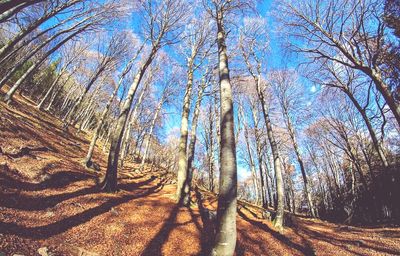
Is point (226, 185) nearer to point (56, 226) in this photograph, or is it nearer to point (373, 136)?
point (56, 226)

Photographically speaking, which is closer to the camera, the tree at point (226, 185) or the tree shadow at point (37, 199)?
the tree at point (226, 185)

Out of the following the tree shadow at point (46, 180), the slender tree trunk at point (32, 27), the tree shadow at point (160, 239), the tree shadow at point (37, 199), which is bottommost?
the tree shadow at point (160, 239)

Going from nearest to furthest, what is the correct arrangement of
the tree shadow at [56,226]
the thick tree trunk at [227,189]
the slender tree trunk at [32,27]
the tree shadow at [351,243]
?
the thick tree trunk at [227,189]
the tree shadow at [56,226]
the tree shadow at [351,243]
the slender tree trunk at [32,27]

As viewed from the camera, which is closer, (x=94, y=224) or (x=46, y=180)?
(x=94, y=224)

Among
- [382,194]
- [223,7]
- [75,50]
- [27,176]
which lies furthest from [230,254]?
[75,50]

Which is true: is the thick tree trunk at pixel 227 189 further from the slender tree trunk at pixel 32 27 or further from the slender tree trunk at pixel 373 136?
the slender tree trunk at pixel 32 27

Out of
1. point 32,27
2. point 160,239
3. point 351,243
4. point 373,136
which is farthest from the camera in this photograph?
point 373,136

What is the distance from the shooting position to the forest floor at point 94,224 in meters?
3.87

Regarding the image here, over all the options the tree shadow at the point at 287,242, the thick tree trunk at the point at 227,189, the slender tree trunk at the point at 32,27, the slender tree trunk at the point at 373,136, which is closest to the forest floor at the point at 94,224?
the tree shadow at the point at 287,242

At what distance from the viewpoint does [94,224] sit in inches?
195

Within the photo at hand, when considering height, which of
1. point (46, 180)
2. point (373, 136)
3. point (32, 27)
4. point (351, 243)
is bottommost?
point (351, 243)

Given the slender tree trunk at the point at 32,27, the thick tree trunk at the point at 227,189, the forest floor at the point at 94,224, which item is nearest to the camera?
the thick tree trunk at the point at 227,189

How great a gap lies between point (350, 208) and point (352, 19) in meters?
18.8

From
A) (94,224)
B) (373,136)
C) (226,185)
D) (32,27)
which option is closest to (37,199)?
(94,224)
